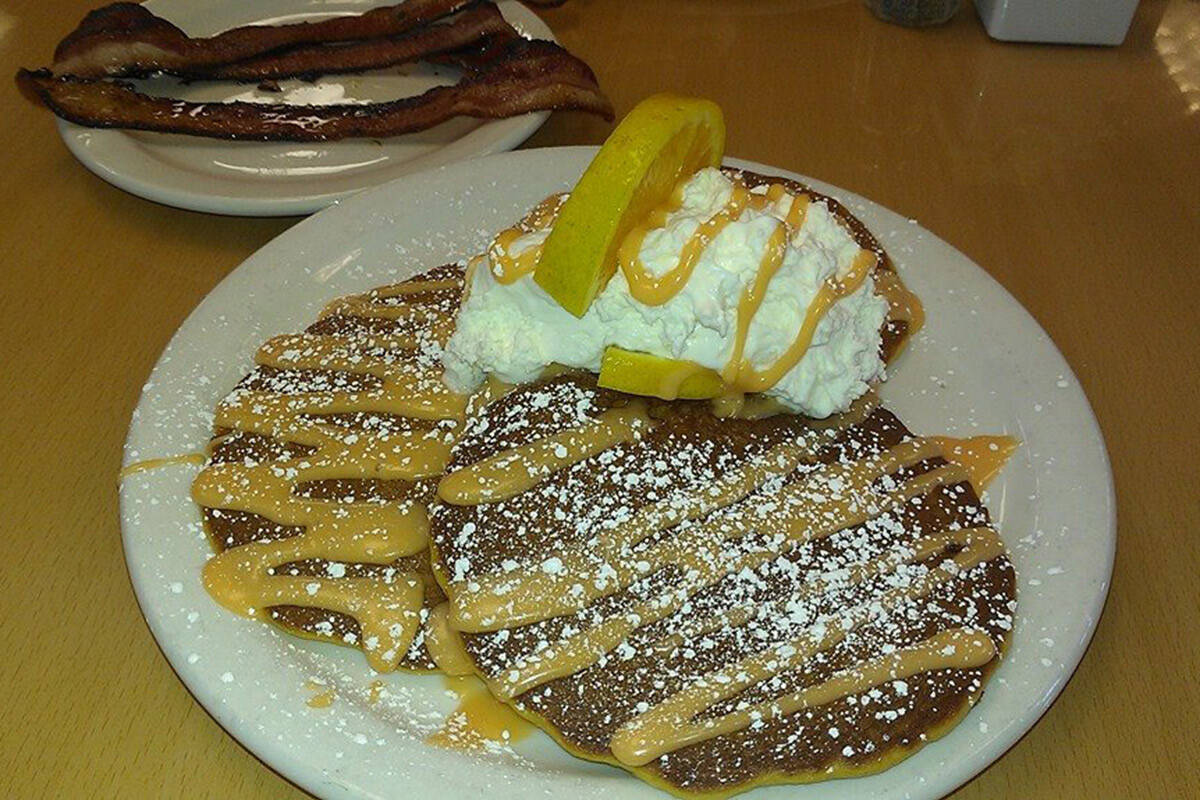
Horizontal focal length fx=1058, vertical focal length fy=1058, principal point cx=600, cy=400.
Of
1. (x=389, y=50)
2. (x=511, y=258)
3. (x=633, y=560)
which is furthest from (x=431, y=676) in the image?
(x=389, y=50)

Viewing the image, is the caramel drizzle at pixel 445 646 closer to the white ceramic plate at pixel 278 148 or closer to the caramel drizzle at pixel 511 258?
the caramel drizzle at pixel 511 258

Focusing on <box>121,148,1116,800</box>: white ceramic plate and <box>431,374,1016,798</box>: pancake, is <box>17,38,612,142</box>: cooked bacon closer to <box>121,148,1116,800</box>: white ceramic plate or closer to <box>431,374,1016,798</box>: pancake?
<box>121,148,1116,800</box>: white ceramic plate

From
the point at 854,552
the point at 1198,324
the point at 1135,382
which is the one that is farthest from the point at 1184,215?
the point at 854,552

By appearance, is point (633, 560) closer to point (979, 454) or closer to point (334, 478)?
point (334, 478)

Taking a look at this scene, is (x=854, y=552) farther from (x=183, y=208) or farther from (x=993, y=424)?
(x=183, y=208)

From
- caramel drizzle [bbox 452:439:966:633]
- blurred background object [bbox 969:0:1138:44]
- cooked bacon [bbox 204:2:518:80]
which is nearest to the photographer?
caramel drizzle [bbox 452:439:966:633]

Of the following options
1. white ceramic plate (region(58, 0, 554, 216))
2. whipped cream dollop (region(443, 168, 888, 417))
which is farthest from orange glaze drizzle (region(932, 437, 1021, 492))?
white ceramic plate (region(58, 0, 554, 216))
